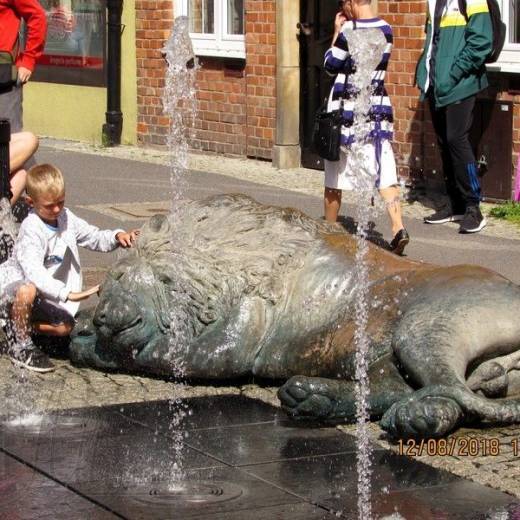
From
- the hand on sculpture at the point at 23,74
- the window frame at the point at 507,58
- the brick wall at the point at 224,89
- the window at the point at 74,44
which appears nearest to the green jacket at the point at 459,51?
the window frame at the point at 507,58

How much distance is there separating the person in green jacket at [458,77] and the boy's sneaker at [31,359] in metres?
5.19

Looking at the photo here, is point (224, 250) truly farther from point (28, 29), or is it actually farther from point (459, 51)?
point (459, 51)

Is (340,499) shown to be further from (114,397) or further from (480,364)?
(114,397)

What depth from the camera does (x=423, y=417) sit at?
5465mm

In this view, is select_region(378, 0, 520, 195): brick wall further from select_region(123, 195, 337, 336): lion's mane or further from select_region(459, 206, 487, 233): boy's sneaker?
select_region(123, 195, 337, 336): lion's mane

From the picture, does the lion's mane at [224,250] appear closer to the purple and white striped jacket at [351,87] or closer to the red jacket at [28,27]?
the purple and white striped jacket at [351,87]

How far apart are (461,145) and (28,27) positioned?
11.2ft

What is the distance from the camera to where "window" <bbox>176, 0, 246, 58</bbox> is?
1630cm

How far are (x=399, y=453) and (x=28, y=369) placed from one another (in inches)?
84.3

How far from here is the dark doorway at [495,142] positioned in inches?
499

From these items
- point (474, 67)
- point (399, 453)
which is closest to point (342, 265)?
point (399, 453)

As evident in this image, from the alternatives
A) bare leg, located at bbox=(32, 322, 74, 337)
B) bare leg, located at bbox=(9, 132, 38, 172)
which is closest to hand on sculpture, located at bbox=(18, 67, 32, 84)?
bare leg, located at bbox=(9, 132, 38, 172)

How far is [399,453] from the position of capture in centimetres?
555

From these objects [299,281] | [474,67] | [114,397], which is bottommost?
[114,397]
